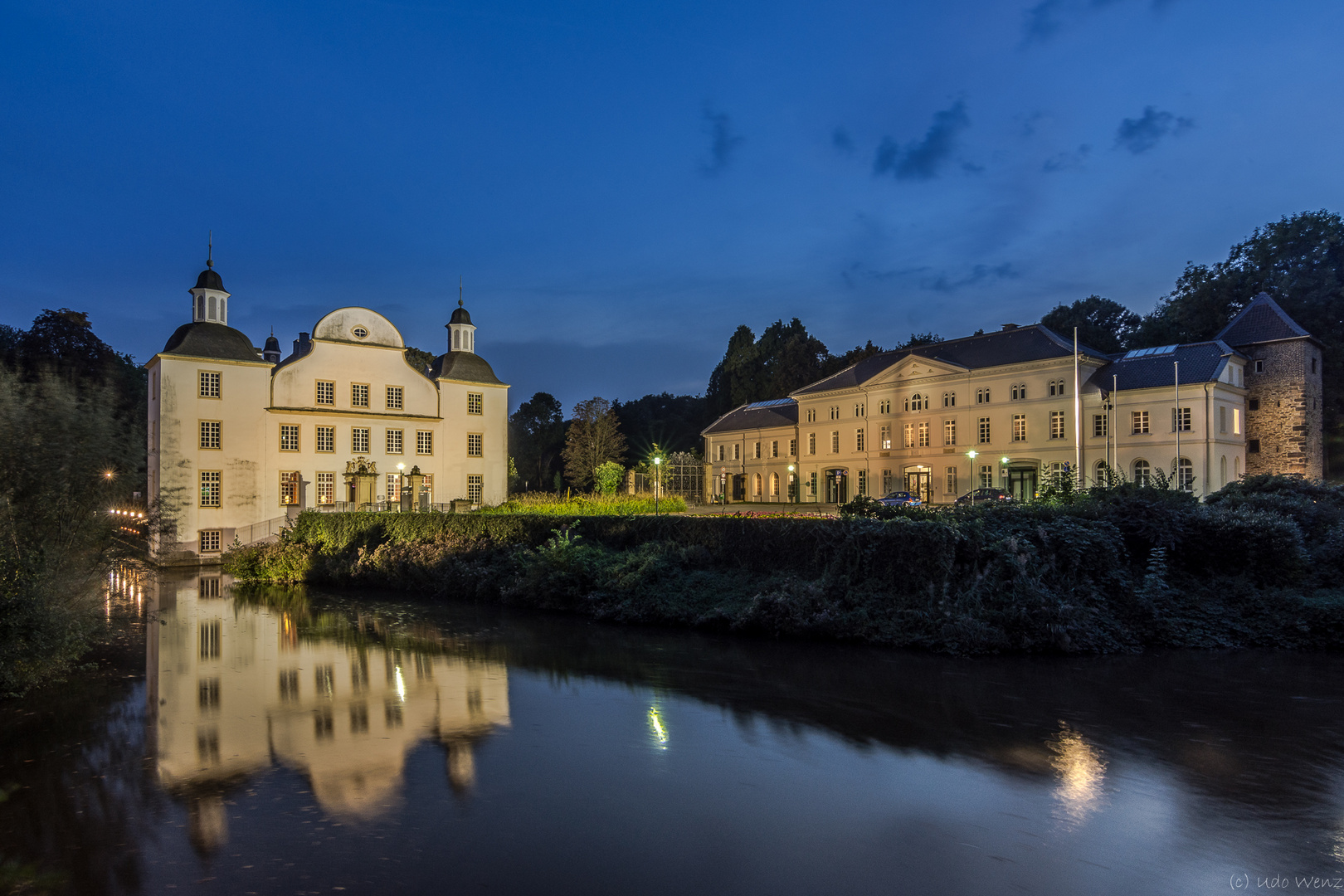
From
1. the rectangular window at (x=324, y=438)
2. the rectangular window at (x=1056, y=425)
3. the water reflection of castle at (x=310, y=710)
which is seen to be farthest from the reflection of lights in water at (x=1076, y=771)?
the rectangular window at (x=1056, y=425)

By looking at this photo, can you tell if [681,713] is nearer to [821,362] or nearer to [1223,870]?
[1223,870]

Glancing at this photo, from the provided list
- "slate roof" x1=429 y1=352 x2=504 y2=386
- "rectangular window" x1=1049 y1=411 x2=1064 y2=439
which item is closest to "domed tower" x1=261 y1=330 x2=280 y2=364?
"slate roof" x1=429 y1=352 x2=504 y2=386

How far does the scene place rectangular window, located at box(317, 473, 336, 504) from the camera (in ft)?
122

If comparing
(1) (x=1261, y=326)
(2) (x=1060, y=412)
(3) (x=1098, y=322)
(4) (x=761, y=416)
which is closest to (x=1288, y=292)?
(1) (x=1261, y=326)

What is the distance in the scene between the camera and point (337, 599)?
22141 mm

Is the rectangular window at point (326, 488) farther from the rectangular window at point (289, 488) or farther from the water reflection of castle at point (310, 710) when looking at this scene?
the water reflection of castle at point (310, 710)

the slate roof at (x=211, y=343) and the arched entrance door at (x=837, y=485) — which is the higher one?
the slate roof at (x=211, y=343)

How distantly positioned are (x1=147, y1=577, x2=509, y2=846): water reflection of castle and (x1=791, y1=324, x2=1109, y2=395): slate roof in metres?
41.1

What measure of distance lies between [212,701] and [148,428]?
3071 centimetres

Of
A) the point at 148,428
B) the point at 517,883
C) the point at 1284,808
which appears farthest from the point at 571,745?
the point at 148,428

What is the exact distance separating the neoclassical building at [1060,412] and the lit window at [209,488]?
37.0m

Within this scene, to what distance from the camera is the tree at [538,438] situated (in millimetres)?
76688

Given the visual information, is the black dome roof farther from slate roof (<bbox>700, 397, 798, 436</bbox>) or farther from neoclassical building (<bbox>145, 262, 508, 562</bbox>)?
slate roof (<bbox>700, 397, 798, 436</bbox>)

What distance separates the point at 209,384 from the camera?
34656 millimetres
